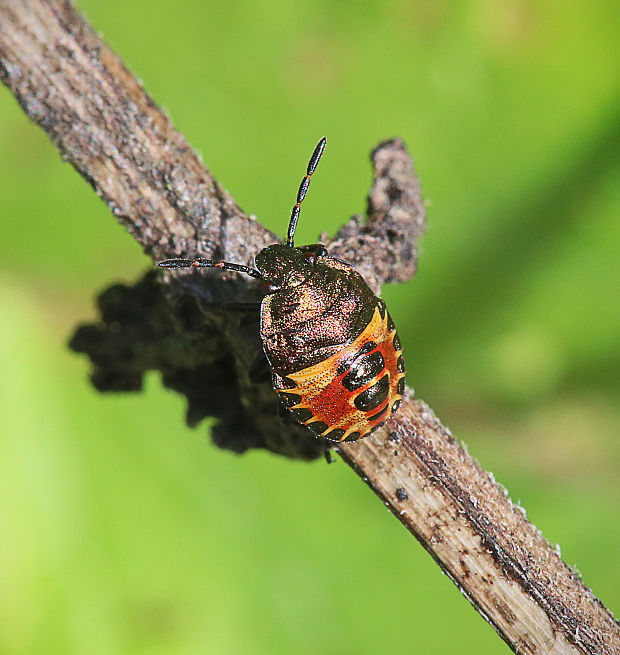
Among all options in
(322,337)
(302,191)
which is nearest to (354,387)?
(322,337)

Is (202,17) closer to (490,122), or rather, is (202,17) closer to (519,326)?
(490,122)

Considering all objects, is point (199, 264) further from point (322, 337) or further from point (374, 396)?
point (374, 396)

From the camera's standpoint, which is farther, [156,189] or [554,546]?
[156,189]

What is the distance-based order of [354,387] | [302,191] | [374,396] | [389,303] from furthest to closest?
[389,303]
[302,191]
[354,387]
[374,396]

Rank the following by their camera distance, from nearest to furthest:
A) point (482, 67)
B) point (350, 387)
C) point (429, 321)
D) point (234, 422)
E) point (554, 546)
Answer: point (554, 546) → point (350, 387) → point (234, 422) → point (482, 67) → point (429, 321)

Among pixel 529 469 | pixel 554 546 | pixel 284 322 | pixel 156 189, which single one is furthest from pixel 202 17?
pixel 554 546

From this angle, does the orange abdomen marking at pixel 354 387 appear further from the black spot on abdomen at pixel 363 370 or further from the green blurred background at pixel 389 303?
the green blurred background at pixel 389 303
